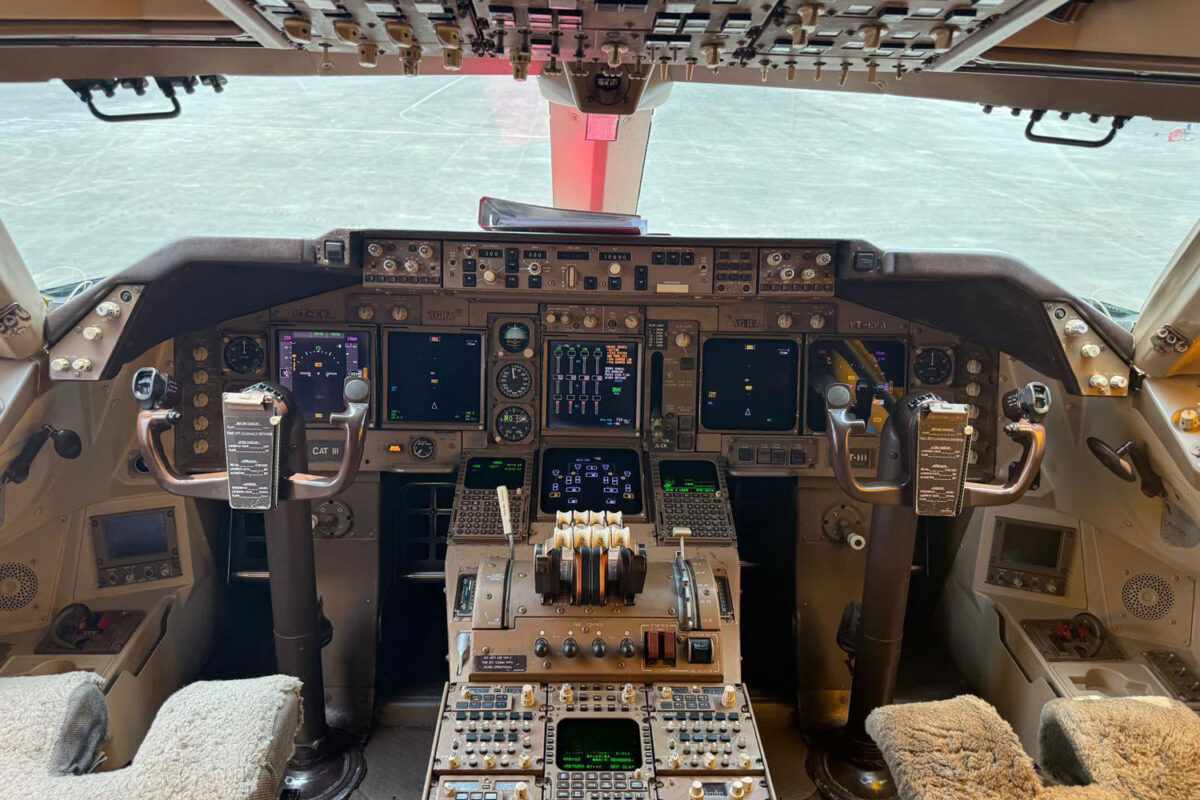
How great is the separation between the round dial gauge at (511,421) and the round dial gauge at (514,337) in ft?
0.74

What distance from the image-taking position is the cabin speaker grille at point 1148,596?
9.30ft

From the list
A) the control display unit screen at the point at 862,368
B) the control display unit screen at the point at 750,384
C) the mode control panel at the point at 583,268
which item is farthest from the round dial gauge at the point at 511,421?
the control display unit screen at the point at 862,368

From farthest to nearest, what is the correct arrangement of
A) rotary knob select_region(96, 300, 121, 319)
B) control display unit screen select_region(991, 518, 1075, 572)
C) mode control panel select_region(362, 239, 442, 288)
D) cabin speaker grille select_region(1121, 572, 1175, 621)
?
1. control display unit screen select_region(991, 518, 1075, 572)
2. mode control panel select_region(362, 239, 442, 288)
3. cabin speaker grille select_region(1121, 572, 1175, 621)
4. rotary knob select_region(96, 300, 121, 319)

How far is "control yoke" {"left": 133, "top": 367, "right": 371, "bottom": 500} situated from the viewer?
2293 millimetres

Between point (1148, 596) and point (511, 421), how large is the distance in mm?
2273

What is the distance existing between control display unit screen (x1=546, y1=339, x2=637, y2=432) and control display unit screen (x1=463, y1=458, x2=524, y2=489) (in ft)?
0.69

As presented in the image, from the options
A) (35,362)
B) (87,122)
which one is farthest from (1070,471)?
(87,122)

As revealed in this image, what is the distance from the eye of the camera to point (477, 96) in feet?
12.5

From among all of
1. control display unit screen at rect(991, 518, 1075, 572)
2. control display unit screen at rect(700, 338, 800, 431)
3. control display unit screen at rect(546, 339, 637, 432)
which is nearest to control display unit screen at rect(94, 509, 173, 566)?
control display unit screen at rect(546, 339, 637, 432)

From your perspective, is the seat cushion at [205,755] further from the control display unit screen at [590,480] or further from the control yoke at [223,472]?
the control display unit screen at [590,480]

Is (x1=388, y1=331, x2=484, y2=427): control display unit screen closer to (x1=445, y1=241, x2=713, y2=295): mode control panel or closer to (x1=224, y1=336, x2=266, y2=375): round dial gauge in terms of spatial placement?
(x1=445, y1=241, x2=713, y2=295): mode control panel

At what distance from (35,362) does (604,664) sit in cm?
193

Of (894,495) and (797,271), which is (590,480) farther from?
(894,495)

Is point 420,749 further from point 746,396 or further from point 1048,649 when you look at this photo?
point 1048,649
